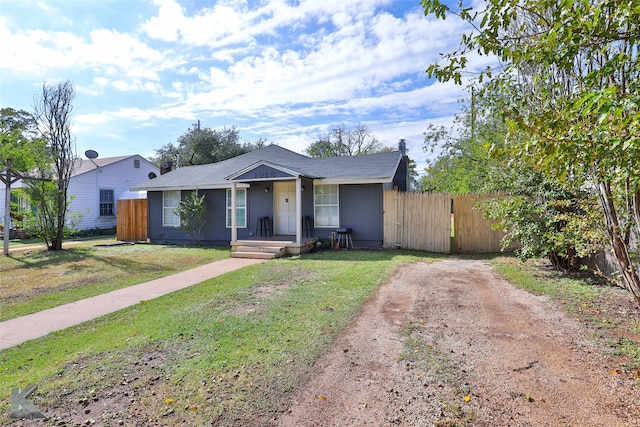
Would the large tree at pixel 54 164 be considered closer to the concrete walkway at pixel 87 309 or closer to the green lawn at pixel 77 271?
the green lawn at pixel 77 271

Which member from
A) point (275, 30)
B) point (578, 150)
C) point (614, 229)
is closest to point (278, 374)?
point (578, 150)

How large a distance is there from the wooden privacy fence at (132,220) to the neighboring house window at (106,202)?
18.1ft

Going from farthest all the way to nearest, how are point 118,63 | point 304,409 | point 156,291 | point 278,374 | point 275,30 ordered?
point 118,63 → point 275,30 → point 156,291 → point 278,374 → point 304,409

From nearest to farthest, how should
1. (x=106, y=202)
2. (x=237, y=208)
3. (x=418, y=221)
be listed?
(x=418, y=221)
(x=237, y=208)
(x=106, y=202)

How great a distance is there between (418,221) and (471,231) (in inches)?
63.4

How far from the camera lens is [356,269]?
7777 millimetres

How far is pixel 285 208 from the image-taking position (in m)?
12.9

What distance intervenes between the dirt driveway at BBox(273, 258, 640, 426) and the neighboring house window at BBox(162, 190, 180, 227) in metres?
11.7

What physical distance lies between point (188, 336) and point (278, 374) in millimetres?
1479

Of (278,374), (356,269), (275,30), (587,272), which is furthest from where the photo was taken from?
(275,30)

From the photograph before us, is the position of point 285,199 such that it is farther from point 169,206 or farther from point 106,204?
point 106,204

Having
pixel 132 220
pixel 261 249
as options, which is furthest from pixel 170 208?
pixel 261 249

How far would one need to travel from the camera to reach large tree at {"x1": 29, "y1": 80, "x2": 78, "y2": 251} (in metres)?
11.7

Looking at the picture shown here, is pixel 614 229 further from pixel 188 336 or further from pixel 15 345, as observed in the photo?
pixel 15 345
